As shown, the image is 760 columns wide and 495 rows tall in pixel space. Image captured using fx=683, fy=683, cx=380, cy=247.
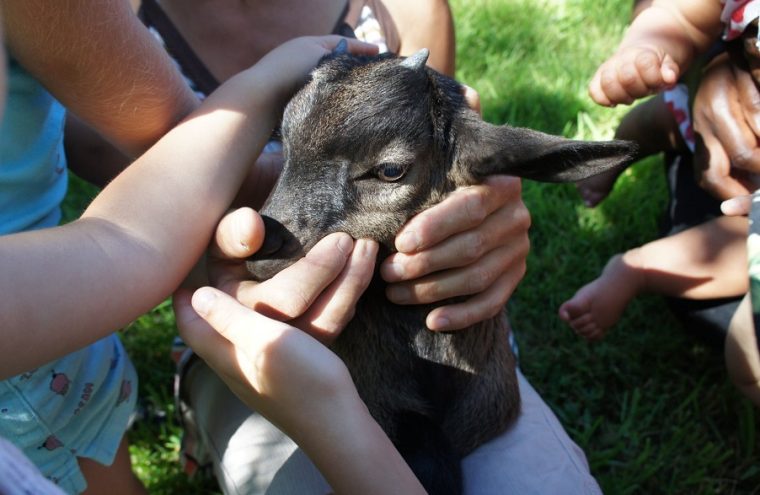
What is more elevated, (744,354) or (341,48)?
(341,48)

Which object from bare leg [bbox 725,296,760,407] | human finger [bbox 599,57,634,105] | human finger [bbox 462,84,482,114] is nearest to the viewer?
human finger [bbox 462,84,482,114]

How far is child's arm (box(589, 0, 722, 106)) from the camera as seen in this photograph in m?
2.50

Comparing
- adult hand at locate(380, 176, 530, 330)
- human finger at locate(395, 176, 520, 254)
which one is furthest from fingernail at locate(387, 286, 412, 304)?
human finger at locate(395, 176, 520, 254)

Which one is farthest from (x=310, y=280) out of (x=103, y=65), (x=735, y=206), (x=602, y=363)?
(x=602, y=363)

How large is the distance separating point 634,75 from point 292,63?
1.27 metres

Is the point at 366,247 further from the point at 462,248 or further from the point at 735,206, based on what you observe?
the point at 735,206

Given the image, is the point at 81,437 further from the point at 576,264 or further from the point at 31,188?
the point at 576,264

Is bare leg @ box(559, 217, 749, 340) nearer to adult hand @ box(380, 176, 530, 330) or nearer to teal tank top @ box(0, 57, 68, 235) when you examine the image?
adult hand @ box(380, 176, 530, 330)

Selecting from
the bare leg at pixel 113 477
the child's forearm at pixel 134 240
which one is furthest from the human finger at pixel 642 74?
the bare leg at pixel 113 477

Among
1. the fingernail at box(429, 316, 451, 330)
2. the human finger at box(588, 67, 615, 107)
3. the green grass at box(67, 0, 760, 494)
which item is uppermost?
the fingernail at box(429, 316, 451, 330)

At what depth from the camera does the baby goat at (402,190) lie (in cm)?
183

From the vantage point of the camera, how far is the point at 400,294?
1.94 meters

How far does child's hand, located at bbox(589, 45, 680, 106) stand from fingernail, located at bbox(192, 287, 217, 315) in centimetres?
171

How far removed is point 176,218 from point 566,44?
368cm
